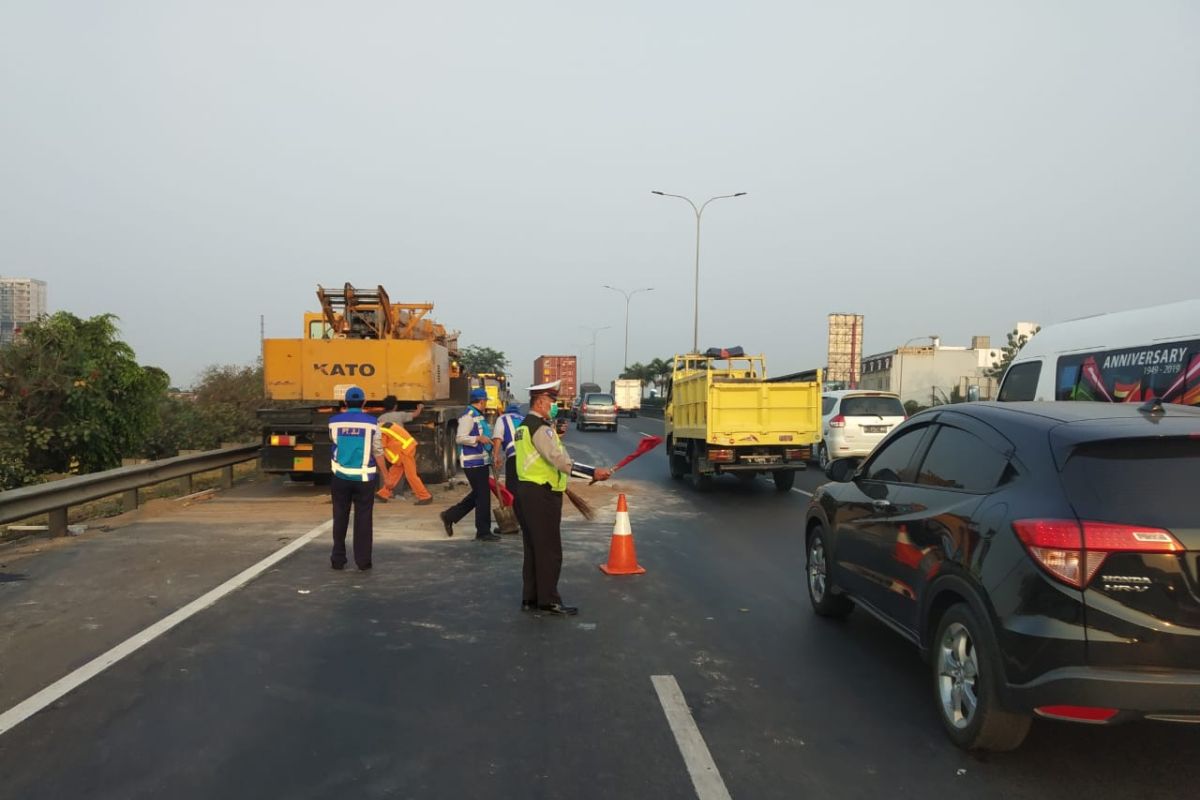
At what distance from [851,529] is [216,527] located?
788 cm

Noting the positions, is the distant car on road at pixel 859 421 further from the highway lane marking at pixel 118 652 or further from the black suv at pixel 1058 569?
the black suv at pixel 1058 569

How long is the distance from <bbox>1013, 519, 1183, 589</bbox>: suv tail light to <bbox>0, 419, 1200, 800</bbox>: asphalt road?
0.97 metres

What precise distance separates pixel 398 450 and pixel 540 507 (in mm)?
7334

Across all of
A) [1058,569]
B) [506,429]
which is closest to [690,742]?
[1058,569]

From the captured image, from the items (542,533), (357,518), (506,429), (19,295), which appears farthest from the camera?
(19,295)

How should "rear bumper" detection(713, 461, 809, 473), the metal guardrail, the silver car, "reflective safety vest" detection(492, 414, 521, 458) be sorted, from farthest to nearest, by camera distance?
the silver car
"rear bumper" detection(713, 461, 809, 473)
"reflective safety vest" detection(492, 414, 521, 458)
the metal guardrail

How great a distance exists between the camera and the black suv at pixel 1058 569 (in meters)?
3.36

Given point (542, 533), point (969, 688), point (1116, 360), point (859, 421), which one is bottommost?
point (969, 688)

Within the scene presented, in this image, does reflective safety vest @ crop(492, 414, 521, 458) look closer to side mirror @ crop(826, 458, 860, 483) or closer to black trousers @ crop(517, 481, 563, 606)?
black trousers @ crop(517, 481, 563, 606)

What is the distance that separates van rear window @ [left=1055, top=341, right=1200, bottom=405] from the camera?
7.89 metres

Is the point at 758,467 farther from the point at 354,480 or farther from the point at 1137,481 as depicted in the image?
the point at 1137,481

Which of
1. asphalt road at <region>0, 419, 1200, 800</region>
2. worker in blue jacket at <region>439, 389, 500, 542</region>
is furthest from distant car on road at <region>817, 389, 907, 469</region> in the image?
asphalt road at <region>0, 419, 1200, 800</region>

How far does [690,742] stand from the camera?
4.09 m

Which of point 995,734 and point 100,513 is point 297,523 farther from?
point 995,734
